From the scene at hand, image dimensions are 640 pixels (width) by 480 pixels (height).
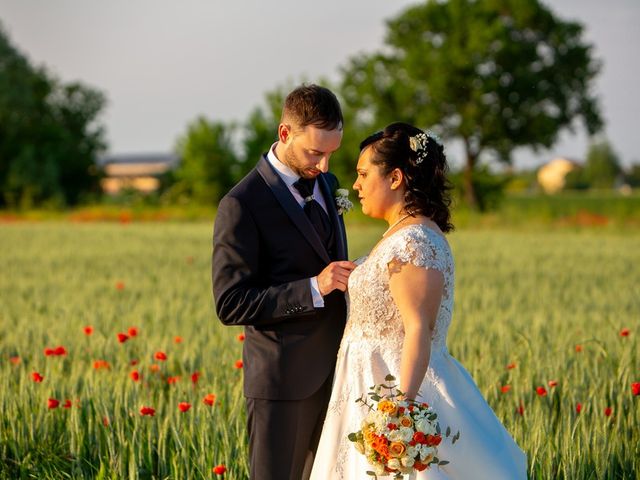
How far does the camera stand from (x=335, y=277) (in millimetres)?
3049

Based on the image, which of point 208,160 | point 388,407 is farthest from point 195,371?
point 208,160

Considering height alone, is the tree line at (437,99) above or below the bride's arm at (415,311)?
above

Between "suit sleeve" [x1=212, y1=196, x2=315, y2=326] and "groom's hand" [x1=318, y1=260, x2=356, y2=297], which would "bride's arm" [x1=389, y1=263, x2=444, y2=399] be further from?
"suit sleeve" [x1=212, y1=196, x2=315, y2=326]

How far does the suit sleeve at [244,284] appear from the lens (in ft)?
10.2

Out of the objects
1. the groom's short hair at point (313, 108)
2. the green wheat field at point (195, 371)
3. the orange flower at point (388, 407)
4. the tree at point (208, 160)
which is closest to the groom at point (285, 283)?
the groom's short hair at point (313, 108)

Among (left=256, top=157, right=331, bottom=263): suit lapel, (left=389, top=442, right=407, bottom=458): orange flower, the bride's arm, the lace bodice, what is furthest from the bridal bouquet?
(left=256, top=157, right=331, bottom=263): suit lapel

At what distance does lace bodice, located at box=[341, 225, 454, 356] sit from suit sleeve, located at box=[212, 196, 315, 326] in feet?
0.57

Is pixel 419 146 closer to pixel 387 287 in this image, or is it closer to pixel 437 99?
pixel 387 287

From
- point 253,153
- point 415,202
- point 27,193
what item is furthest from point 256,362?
point 253,153

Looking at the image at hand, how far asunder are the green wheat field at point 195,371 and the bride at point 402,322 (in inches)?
33.5

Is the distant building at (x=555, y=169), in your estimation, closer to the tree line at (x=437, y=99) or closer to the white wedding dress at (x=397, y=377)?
the tree line at (x=437, y=99)

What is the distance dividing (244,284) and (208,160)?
162 ft

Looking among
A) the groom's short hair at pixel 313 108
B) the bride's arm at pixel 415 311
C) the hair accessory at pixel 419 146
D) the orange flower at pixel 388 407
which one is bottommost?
the orange flower at pixel 388 407

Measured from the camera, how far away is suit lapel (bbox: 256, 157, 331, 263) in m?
3.19
